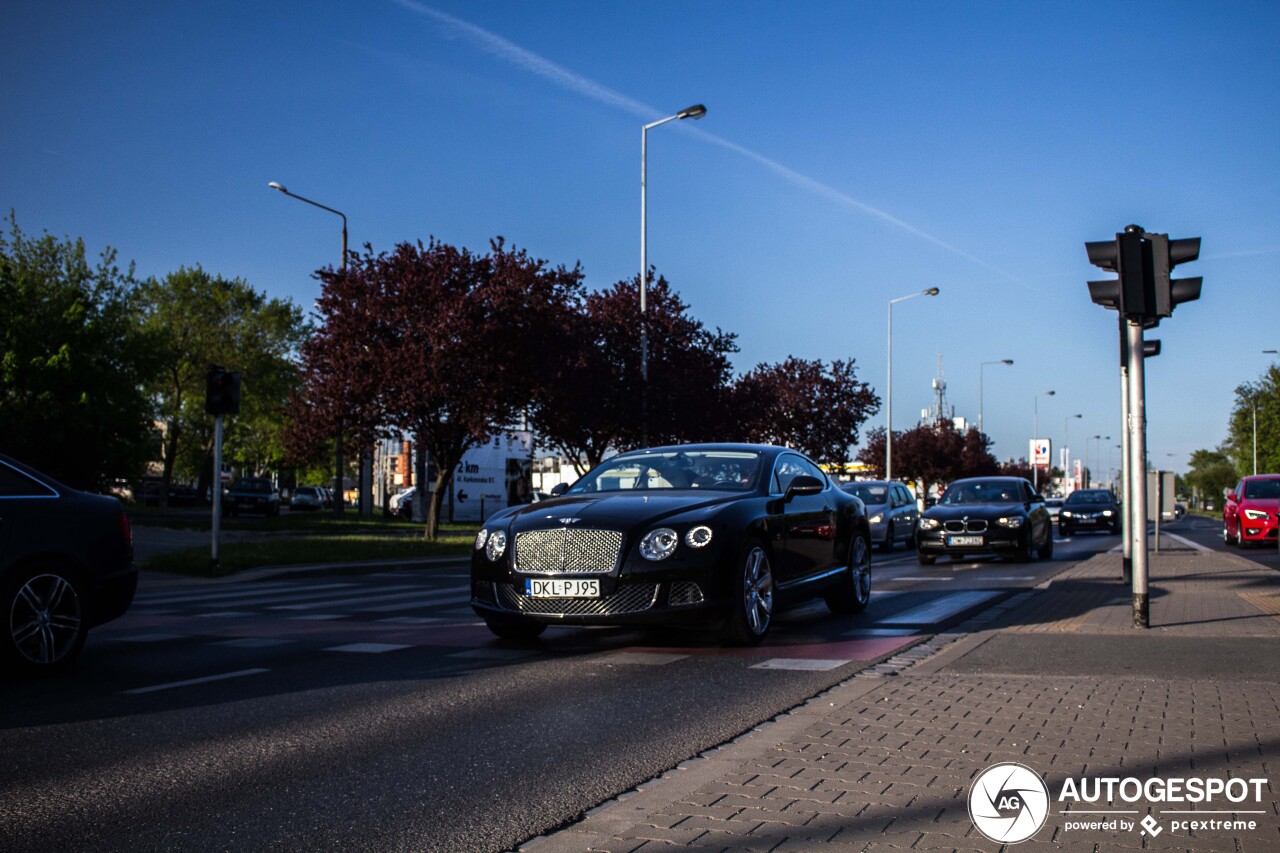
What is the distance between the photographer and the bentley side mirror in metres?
9.77

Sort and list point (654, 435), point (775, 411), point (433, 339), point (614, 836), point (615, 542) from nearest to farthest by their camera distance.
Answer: point (614, 836)
point (615, 542)
point (433, 339)
point (654, 435)
point (775, 411)

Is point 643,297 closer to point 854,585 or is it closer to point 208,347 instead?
point 854,585

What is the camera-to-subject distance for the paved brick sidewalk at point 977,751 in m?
3.83

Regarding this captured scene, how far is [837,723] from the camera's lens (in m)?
5.67

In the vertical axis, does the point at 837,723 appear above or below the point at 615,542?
below

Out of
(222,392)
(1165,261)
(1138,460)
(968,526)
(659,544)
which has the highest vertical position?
(1165,261)

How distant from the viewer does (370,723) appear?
5980 millimetres

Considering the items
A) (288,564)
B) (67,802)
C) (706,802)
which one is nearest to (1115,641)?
(706,802)

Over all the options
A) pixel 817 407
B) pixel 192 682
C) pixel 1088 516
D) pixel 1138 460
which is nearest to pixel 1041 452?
pixel 817 407

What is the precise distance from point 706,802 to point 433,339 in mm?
24759

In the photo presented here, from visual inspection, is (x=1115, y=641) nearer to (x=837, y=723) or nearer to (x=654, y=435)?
(x=837, y=723)

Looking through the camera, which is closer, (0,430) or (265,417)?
(0,430)

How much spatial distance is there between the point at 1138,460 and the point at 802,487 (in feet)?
8.73

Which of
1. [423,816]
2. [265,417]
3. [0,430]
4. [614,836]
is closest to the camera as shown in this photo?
[614,836]
